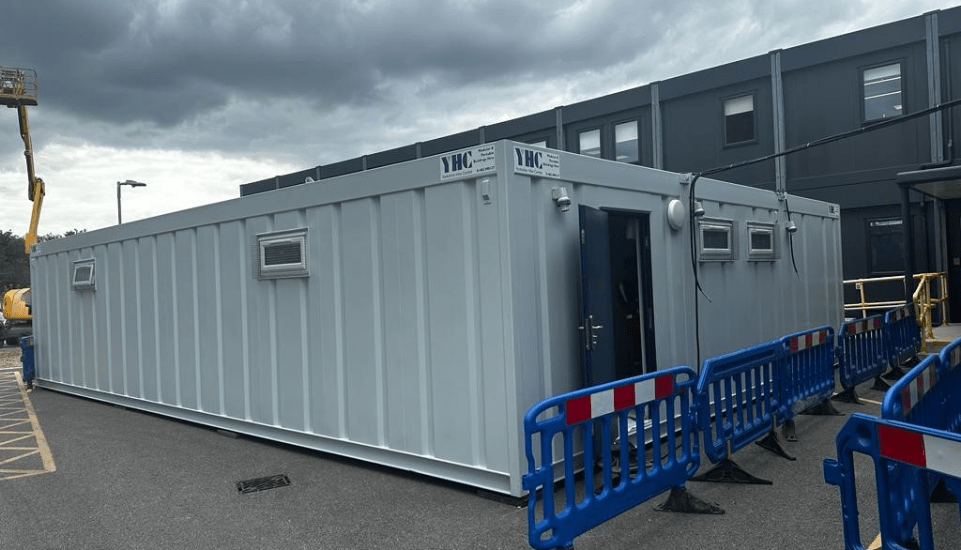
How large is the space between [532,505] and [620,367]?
4.01 m

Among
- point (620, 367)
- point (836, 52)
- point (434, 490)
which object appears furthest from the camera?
point (836, 52)

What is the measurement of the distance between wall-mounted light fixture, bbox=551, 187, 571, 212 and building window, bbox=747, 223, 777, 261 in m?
3.88

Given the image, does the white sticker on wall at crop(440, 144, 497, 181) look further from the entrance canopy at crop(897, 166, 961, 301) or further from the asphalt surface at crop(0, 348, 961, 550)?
the entrance canopy at crop(897, 166, 961, 301)

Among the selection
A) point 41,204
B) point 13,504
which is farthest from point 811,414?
point 41,204

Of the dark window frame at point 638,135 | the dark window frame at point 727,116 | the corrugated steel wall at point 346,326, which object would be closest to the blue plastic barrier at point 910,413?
the corrugated steel wall at point 346,326

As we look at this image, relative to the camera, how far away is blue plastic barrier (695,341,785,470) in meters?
5.40

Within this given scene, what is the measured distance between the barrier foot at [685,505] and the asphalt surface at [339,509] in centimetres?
6

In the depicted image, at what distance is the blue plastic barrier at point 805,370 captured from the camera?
6.73 m

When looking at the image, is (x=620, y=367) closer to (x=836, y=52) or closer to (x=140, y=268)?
(x=140, y=268)

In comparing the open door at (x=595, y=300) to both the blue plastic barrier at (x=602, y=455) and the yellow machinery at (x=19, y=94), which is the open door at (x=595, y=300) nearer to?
the blue plastic barrier at (x=602, y=455)

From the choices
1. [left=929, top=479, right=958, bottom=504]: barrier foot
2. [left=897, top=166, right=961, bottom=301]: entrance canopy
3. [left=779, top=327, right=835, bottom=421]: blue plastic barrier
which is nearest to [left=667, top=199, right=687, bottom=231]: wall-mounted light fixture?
[left=779, top=327, right=835, bottom=421]: blue plastic barrier

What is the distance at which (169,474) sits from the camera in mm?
6852

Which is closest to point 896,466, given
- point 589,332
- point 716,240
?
point 589,332

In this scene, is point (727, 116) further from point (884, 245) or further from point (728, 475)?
point (728, 475)
